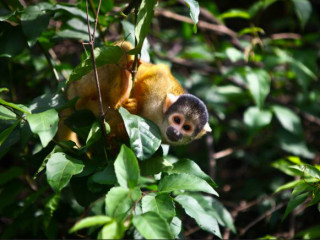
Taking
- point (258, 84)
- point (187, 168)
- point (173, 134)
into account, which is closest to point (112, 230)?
point (187, 168)

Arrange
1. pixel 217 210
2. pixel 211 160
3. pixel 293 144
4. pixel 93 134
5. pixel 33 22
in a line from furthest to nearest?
pixel 293 144
pixel 211 160
pixel 217 210
pixel 33 22
pixel 93 134

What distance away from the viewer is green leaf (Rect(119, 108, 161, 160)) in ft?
6.22

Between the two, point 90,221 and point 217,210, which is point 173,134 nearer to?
point 217,210

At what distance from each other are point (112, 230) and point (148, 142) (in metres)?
0.67

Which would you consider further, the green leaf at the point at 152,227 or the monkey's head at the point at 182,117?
the monkey's head at the point at 182,117

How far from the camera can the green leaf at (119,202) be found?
141 centimetres

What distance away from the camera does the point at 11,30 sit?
98.0 inches

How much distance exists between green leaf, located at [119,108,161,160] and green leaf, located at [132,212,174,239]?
1.63 ft

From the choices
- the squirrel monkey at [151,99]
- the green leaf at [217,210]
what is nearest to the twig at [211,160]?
the green leaf at [217,210]

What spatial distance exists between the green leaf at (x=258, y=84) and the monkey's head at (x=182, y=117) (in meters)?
0.89

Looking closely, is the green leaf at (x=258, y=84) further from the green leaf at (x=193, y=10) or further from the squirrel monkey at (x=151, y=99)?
the green leaf at (x=193, y=10)

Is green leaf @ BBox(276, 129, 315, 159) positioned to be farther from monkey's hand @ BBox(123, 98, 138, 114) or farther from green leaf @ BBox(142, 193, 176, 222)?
green leaf @ BBox(142, 193, 176, 222)

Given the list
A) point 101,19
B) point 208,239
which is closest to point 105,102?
point 101,19

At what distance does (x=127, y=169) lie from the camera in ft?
5.15
